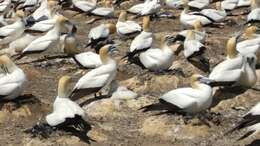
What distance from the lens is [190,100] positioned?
444 inches

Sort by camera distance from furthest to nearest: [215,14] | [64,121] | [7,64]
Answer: [215,14], [7,64], [64,121]

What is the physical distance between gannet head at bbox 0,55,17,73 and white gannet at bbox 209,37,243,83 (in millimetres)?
3901

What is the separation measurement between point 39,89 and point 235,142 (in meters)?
5.25

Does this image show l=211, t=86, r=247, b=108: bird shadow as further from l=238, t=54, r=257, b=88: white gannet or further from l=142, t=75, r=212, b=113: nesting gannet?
l=142, t=75, r=212, b=113: nesting gannet

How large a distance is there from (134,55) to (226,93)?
362 centimetres

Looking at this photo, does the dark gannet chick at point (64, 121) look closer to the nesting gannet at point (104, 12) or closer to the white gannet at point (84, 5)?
the nesting gannet at point (104, 12)

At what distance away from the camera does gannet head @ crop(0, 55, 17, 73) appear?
505 inches

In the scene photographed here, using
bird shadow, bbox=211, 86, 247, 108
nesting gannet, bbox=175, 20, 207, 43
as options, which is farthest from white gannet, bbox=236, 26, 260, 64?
nesting gannet, bbox=175, 20, 207, 43

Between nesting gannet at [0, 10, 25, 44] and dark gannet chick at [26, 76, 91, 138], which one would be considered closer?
dark gannet chick at [26, 76, 91, 138]

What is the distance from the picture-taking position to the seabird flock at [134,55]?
11320mm

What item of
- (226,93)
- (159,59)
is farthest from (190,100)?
(159,59)

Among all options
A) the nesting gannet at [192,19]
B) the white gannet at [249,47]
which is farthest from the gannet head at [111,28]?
the white gannet at [249,47]

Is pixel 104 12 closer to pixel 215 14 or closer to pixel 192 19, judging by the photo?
pixel 192 19

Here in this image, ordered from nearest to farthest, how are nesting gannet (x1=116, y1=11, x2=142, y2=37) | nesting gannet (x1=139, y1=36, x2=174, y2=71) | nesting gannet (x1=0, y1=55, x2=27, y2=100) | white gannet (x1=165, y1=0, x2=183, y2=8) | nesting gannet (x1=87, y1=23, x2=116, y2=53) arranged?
1. nesting gannet (x1=0, y1=55, x2=27, y2=100)
2. nesting gannet (x1=139, y1=36, x2=174, y2=71)
3. nesting gannet (x1=87, y1=23, x2=116, y2=53)
4. nesting gannet (x1=116, y1=11, x2=142, y2=37)
5. white gannet (x1=165, y1=0, x2=183, y2=8)
